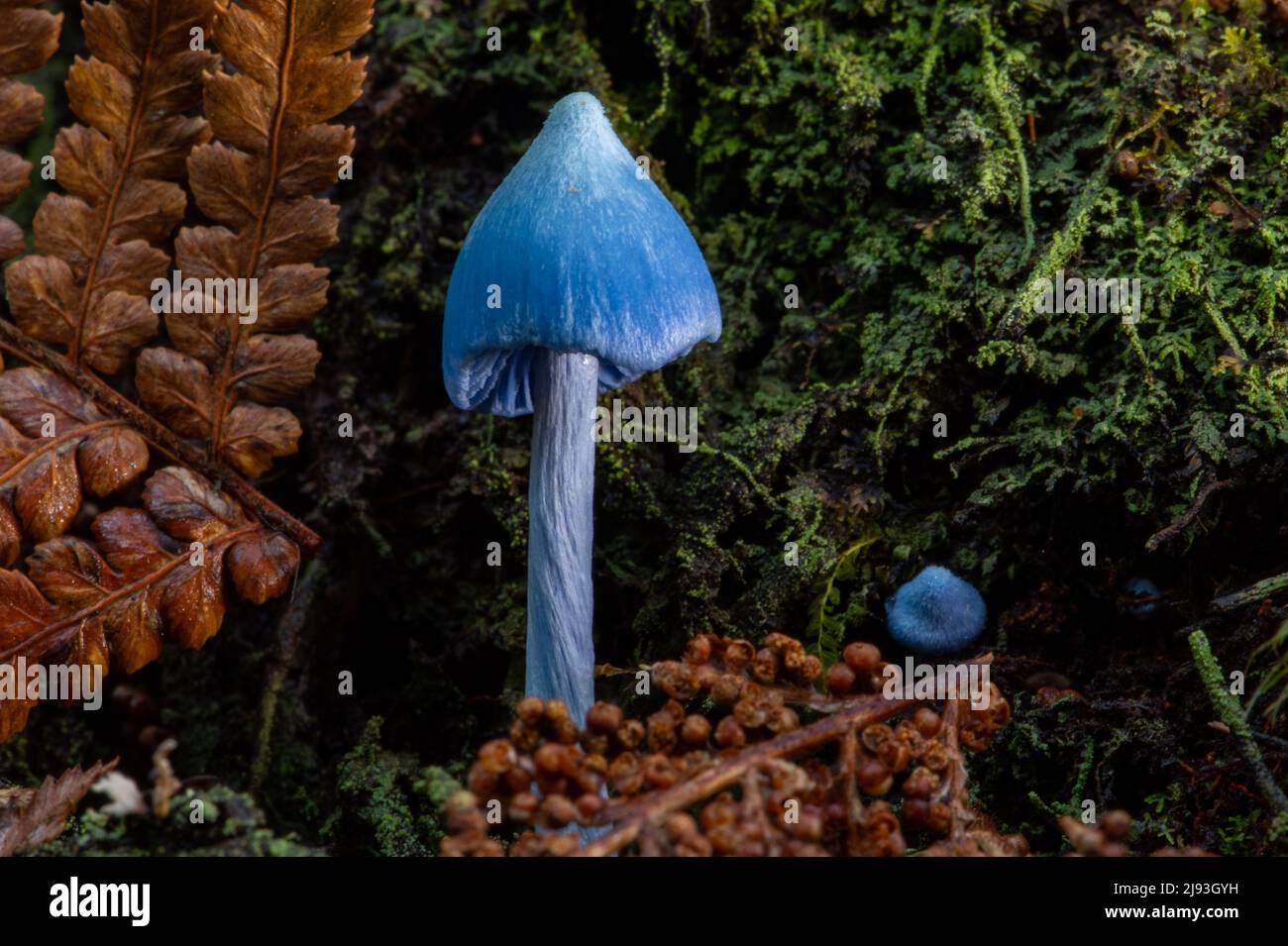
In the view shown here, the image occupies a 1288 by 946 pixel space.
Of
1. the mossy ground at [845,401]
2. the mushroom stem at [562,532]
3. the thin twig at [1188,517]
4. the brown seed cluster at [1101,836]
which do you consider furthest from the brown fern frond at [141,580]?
the thin twig at [1188,517]

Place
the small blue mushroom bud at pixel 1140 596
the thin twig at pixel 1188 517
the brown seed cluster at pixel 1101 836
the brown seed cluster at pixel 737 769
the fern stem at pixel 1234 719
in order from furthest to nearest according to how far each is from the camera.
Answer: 1. the small blue mushroom bud at pixel 1140 596
2. the thin twig at pixel 1188 517
3. the fern stem at pixel 1234 719
4. the brown seed cluster at pixel 737 769
5. the brown seed cluster at pixel 1101 836

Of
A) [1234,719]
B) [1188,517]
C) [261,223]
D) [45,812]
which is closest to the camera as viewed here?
[1234,719]

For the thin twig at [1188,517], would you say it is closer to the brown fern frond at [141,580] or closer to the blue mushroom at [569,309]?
the blue mushroom at [569,309]

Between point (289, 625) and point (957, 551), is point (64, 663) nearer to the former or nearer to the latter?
point (289, 625)

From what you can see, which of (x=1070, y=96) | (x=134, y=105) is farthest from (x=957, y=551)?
(x=134, y=105)

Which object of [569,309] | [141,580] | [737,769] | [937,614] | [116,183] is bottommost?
[737,769]

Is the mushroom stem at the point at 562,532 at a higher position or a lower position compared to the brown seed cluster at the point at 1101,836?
higher

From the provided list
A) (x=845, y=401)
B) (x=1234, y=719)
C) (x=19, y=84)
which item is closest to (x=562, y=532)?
(x=845, y=401)

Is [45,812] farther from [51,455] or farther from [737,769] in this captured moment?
[737,769]
